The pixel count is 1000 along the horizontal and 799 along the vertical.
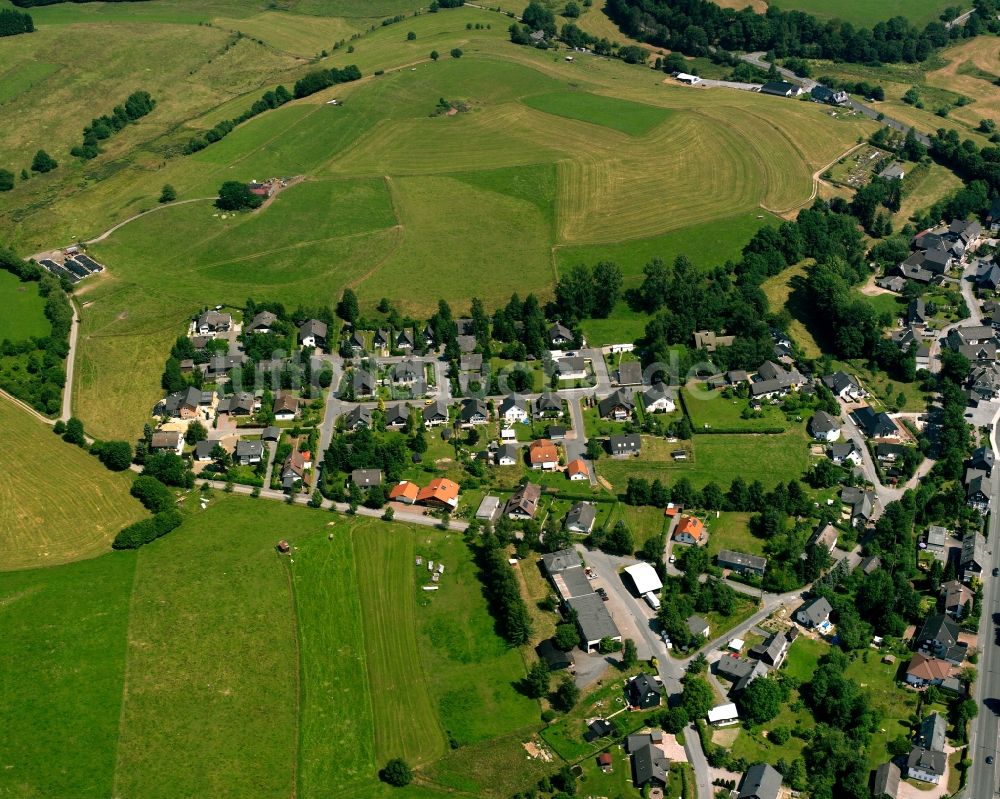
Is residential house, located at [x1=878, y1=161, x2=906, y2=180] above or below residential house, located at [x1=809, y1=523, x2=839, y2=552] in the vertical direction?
above

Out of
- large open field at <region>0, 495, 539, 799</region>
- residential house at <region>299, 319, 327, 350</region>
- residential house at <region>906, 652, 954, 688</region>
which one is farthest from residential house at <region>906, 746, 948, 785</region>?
residential house at <region>299, 319, 327, 350</region>

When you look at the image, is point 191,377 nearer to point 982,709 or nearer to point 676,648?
point 676,648

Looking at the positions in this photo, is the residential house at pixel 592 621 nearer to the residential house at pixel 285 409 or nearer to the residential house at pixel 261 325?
the residential house at pixel 285 409

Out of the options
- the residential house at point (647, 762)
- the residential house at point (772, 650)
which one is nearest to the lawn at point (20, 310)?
the residential house at point (647, 762)

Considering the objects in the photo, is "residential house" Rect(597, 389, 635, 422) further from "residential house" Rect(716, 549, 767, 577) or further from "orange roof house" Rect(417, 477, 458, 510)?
"residential house" Rect(716, 549, 767, 577)

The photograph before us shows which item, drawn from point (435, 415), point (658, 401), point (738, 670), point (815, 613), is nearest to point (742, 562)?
point (815, 613)

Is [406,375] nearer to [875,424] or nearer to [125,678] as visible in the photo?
[125,678]
